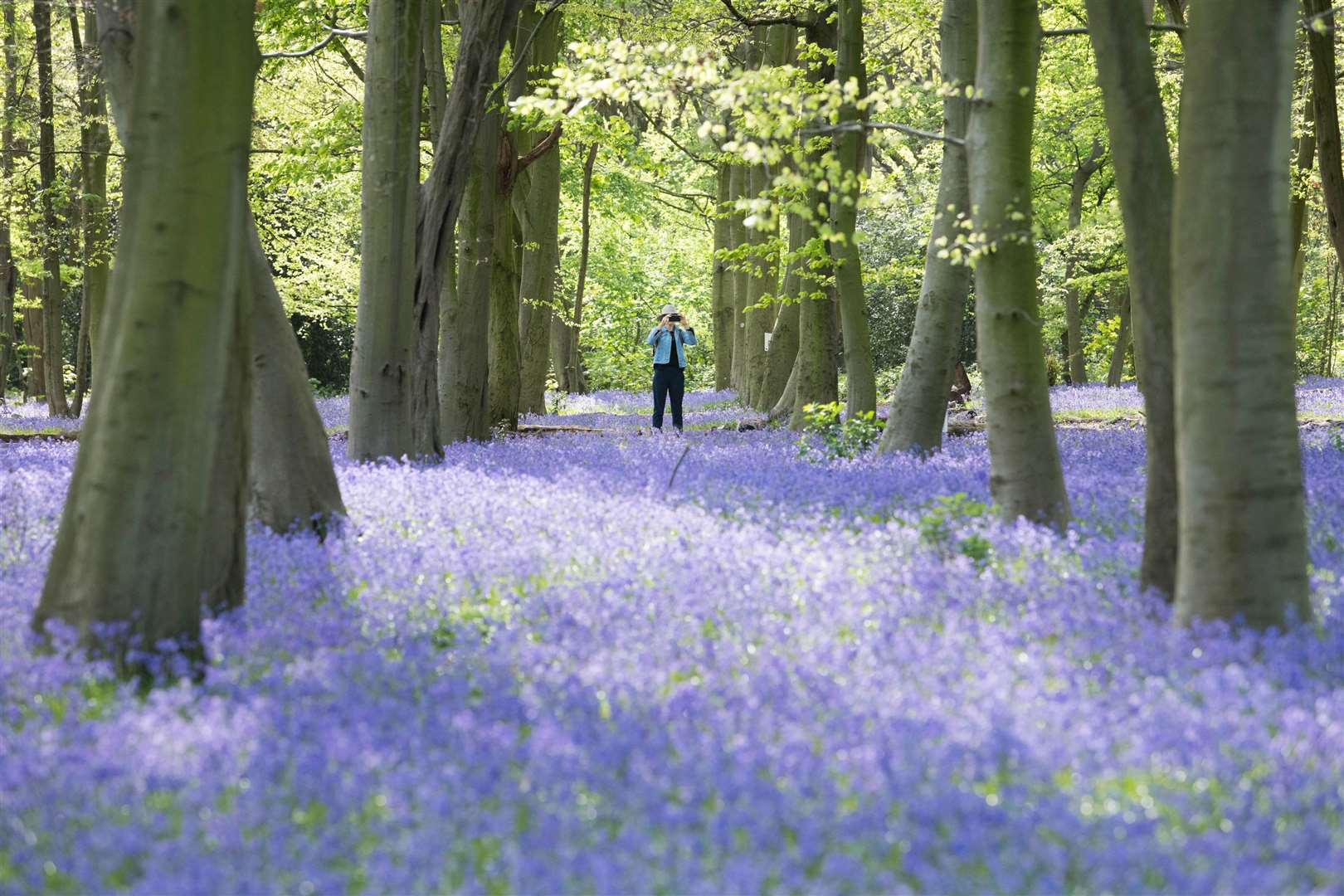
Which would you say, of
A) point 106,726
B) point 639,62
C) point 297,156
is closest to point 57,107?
point 297,156

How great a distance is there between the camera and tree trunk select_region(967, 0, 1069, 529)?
7.54m

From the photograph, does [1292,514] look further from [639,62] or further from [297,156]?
[297,156]

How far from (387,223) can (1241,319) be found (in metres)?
8.34

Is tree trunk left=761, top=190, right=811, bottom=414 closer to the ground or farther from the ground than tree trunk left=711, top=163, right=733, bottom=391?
closer to the ground

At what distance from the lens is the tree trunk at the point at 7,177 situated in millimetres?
22188

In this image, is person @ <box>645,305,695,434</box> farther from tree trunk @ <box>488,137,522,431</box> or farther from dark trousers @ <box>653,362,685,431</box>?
tree trunk @ <box>488,137,522,431</box>

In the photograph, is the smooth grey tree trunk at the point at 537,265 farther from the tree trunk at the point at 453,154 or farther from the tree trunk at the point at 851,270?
the tree trunk at the point at 851,270

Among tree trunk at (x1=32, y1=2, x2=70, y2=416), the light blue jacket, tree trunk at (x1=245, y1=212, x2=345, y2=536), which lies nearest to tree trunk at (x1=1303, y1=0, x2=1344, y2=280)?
the light blue jacket

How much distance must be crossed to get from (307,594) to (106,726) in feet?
6.91

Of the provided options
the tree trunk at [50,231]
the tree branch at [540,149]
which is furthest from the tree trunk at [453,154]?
the tree trunk at [50,231]

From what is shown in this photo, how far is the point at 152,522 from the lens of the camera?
490cm

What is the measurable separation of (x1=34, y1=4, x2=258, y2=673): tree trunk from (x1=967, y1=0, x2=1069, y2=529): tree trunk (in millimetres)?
4587

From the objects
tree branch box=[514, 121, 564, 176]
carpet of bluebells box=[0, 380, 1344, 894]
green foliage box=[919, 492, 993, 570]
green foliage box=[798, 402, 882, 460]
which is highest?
tree branch box=[514, 121, 564, 176]

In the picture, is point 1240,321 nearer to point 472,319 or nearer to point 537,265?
point 472,319
